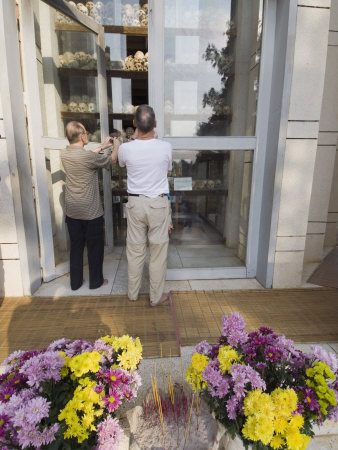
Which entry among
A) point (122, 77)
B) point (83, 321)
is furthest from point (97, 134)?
point (83, 321)

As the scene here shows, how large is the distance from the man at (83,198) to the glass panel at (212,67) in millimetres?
889

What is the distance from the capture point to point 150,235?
2707 millimetres

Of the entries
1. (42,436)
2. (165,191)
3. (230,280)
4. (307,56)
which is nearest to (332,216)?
(230,280)

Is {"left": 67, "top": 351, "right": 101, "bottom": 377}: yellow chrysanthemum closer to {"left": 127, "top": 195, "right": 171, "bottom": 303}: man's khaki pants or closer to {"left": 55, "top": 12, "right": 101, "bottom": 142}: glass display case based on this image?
{"left": 127, "top": 195, "right": 171, "bottom": 303}: man's khaki pants

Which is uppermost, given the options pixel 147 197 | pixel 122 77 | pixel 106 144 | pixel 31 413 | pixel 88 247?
pixel 122 77

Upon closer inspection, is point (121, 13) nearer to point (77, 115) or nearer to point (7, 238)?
point (77, 115)

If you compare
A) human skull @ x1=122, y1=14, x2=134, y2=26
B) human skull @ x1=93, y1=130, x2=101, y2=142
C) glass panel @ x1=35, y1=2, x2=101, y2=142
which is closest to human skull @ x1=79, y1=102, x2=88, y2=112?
glass panel @ x1=35, y1=2, x2=101, y2=142

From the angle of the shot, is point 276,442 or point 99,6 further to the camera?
point 99,6

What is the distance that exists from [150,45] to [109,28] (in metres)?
1.67

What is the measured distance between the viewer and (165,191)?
2.67 metres

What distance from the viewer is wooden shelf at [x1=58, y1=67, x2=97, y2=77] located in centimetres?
352

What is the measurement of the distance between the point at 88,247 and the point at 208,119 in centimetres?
196

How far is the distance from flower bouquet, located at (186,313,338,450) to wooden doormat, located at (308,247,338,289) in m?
2.37

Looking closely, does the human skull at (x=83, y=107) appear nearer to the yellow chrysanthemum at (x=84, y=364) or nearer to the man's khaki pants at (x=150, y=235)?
the man's khaki pants at (x=150, y=235)
